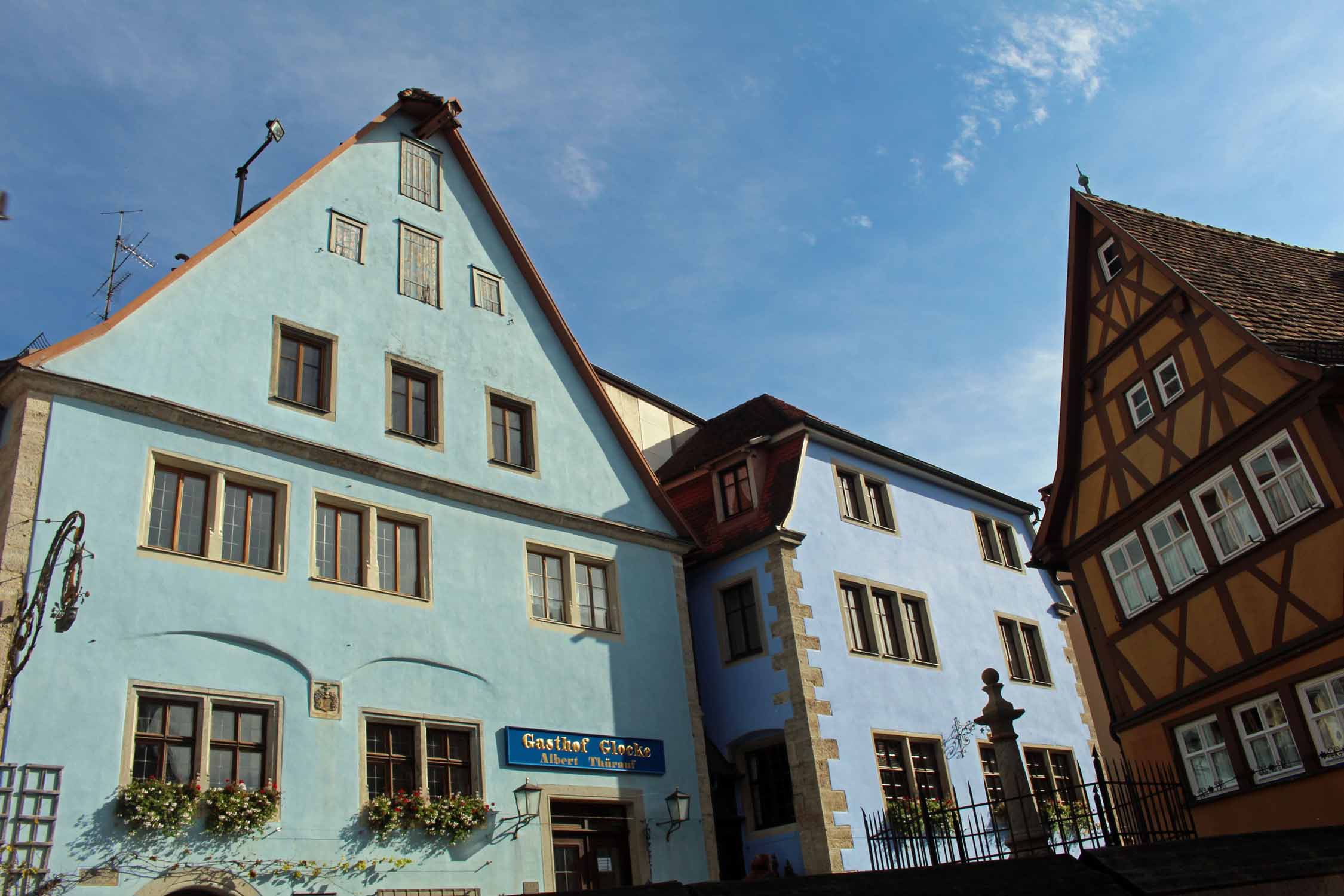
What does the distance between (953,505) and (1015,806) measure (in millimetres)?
14866

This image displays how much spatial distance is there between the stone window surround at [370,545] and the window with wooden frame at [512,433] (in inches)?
90.7

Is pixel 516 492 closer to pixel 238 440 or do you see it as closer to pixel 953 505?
pixel 238 440

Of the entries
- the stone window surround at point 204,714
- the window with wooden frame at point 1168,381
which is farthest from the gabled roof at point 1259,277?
the stone window surround at point 204,714

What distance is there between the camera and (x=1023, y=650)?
2605cm

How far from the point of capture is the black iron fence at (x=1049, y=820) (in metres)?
12.0

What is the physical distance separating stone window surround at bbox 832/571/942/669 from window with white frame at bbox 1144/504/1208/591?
6.10 m

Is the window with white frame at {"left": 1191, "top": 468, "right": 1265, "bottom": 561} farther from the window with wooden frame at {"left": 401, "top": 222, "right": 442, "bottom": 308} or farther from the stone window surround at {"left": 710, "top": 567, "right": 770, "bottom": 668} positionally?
the window with wooden frame at {"left": 401, "top": 222, "right": 442, "bottom": 308}

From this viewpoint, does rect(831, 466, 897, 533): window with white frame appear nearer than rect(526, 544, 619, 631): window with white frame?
No

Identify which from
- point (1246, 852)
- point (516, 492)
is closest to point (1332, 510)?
point (1246, 852)

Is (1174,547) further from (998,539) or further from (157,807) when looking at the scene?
(157,807)

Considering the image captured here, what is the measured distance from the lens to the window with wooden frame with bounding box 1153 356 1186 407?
17438 mm

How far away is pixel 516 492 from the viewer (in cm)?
1867

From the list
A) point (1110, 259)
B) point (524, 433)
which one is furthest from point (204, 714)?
point (1110, 259)

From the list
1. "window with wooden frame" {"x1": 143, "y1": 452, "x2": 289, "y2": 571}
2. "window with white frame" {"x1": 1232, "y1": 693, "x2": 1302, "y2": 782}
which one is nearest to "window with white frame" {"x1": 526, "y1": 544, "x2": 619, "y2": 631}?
"window with wooden frame" {"x1": 143, "y1": 452, "x2": 289, "y2": 571}
